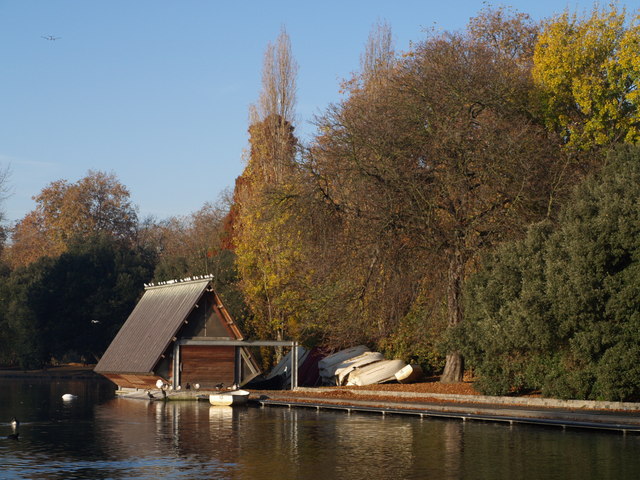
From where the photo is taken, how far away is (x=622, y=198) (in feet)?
100

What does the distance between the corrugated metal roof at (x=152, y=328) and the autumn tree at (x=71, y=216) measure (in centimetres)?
4389

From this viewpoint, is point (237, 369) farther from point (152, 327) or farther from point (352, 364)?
point (352, 364)

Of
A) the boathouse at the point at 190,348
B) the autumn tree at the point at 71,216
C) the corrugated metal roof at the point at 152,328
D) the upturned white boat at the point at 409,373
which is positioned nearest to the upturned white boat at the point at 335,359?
the boathouse at the point at 190,348

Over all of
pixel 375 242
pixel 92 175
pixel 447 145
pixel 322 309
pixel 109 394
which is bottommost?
pixel 109 394

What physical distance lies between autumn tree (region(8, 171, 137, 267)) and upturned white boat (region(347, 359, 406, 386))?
5669 centimetres

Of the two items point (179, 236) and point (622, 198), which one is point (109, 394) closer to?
point (622, 198)

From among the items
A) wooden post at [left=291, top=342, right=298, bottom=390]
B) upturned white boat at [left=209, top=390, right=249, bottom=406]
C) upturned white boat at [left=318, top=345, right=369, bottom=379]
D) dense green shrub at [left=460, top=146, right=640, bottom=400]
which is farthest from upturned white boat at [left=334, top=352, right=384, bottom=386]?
dense green shrub at [left=460, top=146, right=640, bottom=400]

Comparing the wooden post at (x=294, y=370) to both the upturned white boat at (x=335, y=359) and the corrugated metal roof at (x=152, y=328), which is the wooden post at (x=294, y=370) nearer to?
the upturned white boat at (x=335, y=359)

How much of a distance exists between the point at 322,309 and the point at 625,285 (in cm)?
1533

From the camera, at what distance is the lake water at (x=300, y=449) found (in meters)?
17.8

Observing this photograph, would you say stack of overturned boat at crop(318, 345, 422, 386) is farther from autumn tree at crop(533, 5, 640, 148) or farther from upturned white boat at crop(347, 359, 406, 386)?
autumn tree at crop(533, 5, 640, 148)

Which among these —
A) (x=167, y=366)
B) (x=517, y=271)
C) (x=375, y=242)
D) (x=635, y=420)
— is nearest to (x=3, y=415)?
(x=167, y=366)

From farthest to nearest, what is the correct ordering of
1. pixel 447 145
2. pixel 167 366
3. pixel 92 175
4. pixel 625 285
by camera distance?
pixel 92 175, pixel 167 366, pixel 447 145, pixel 625 285

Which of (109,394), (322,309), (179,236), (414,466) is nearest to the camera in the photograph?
(414,466)
